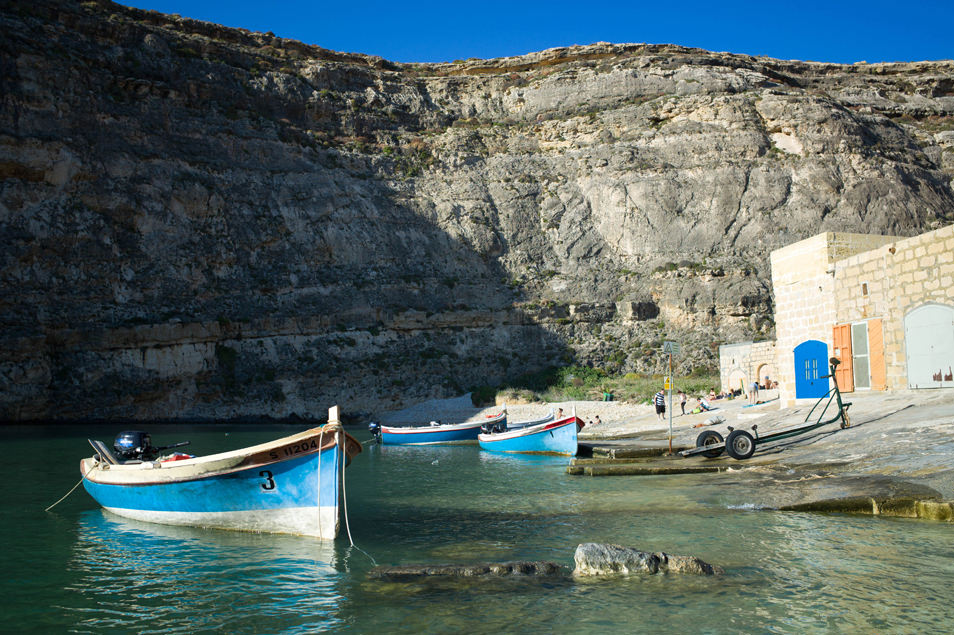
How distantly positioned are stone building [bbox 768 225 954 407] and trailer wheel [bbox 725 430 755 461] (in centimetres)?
500

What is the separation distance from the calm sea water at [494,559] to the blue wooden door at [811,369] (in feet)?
27.9

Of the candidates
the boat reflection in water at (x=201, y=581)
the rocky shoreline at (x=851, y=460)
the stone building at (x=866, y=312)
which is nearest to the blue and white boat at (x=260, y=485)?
the boat reflection in water at (x=201, y=581)

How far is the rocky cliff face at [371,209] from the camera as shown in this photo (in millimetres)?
44938

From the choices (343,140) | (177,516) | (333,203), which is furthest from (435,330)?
(177,516)

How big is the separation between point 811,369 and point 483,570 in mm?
17590

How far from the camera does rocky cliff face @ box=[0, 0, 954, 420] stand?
44938mm

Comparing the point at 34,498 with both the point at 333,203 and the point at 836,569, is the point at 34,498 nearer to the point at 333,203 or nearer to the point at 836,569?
the point at 836,569

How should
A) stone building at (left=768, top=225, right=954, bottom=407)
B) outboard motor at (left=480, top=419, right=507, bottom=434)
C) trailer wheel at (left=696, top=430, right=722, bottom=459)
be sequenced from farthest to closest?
outboard motor at (left=480, top=419, right=507, bottom=434) → trailer wheel at (left=696, top=430, right=722, bottom=459) → stone building at (left=768, top=225, right=954, bottom=407)

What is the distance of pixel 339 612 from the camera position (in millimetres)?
7461

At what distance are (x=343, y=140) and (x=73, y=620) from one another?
179 ft

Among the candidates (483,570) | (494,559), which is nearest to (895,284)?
(494,559)

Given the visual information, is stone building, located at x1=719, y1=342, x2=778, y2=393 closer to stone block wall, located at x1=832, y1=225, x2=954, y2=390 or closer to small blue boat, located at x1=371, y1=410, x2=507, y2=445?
small blue boat, located at x1=371, y1=410, x2=507, y2=445

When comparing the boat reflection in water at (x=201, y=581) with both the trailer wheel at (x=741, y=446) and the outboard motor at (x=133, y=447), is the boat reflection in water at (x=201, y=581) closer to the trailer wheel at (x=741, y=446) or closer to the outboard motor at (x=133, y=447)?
the outboard motor at (x=133, y=447)

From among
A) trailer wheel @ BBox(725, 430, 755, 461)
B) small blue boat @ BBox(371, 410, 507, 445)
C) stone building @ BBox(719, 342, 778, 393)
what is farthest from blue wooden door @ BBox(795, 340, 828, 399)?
small blue boat @ BBox(371, 410, 507, 445)
